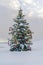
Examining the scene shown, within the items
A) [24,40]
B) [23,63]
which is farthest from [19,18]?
[23,63]

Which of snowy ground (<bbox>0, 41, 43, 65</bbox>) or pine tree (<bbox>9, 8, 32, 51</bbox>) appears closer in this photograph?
snowy ground (<bbox>0, 41, 43, 65</bbox>)

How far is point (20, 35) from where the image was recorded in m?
13.7

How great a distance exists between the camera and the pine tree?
44.8 ft

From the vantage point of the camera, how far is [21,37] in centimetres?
1370

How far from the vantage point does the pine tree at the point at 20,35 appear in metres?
13.6

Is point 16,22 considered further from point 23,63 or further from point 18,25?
point 23,63

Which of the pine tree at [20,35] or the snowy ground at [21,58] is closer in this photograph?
the snowy ground at [21,58]

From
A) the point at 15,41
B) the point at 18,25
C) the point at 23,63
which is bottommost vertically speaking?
the point at 23,63

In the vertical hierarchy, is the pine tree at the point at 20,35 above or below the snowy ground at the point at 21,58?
above

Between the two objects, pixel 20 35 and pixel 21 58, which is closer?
pixel 21 58

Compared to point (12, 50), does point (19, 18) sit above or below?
above

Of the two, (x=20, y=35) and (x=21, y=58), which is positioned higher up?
(x=20, y=35)

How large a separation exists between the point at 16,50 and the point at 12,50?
0.22 metres

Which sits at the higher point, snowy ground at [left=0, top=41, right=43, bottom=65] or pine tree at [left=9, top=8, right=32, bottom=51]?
pine tree at [left=9, top=8, right=32, bottom=51]
